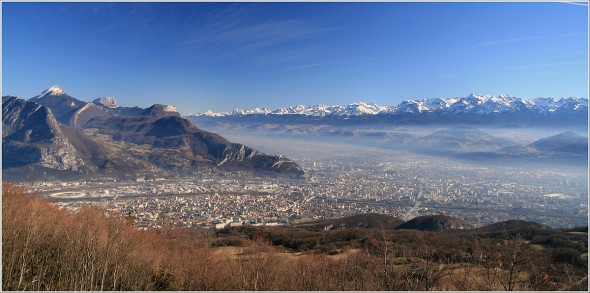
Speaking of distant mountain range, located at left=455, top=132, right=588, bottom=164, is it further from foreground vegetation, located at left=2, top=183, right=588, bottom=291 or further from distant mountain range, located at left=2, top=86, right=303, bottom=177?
foreground vegetation, located at left=2, top=183, right=588, bottom=291

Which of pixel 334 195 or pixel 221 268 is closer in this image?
pixel 221 268

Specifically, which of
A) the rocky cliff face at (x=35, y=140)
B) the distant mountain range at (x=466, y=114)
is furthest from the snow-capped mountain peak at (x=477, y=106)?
the rocky cliff face at (x=35, y=140)

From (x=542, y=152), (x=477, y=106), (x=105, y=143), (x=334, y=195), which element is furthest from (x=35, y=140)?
(x=477, y=106)

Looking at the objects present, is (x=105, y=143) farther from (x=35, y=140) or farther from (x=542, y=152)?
(x=542, y=152)

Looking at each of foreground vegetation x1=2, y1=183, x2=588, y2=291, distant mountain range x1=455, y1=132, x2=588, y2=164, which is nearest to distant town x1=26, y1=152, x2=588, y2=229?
distant mountain range x1=455, y1=132, x2=588, y2=164

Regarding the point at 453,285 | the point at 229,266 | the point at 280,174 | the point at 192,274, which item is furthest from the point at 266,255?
the point at 280,174

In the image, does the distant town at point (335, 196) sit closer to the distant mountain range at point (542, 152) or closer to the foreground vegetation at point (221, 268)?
the distant mountain range at point (542, 152)
